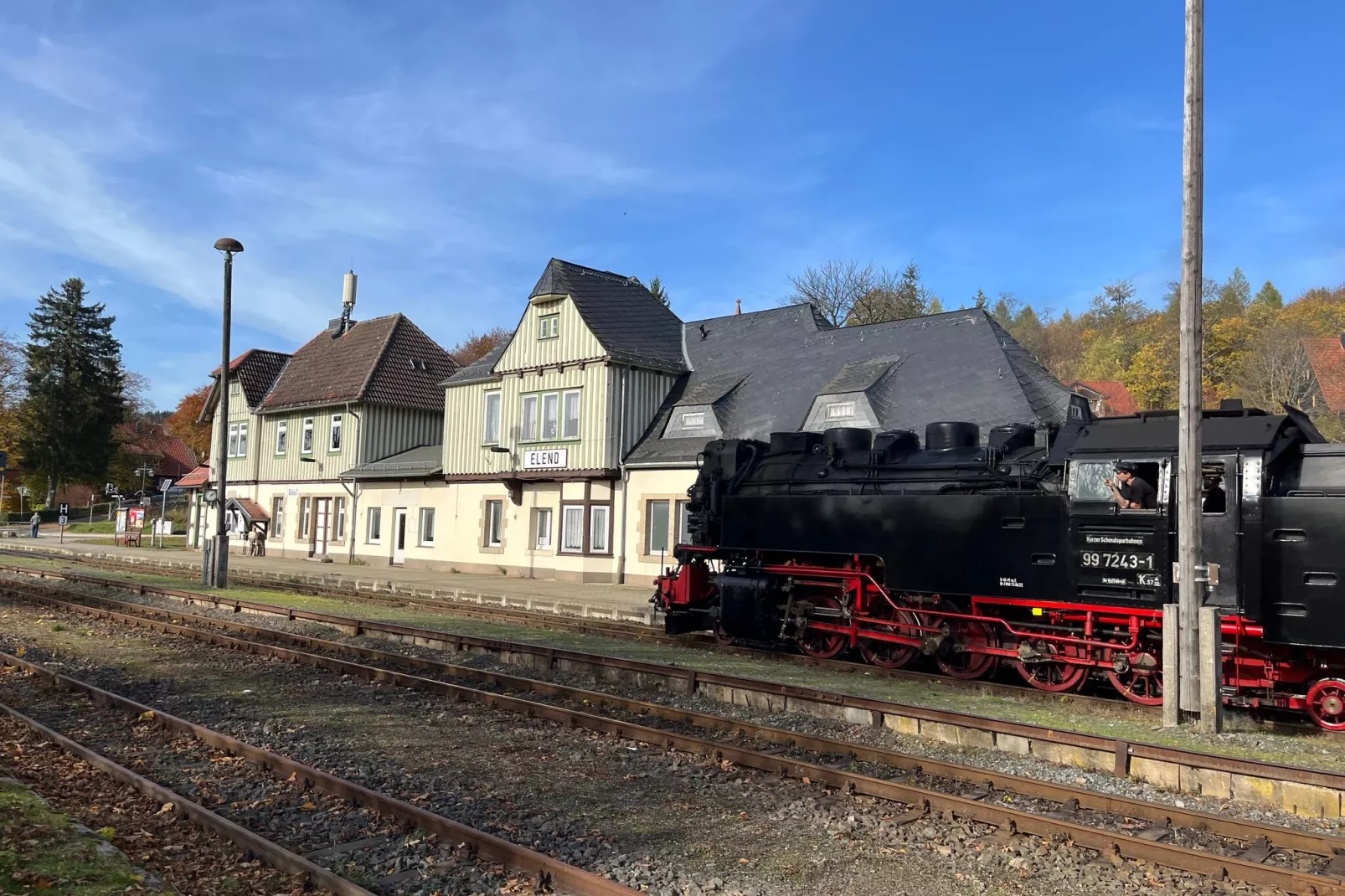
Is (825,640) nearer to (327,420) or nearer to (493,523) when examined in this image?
(493,523)

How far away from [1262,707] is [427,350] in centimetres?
3216

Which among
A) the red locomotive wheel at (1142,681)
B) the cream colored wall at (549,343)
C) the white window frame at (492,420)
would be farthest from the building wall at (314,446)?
the red locomotive wheel at (1142,681)

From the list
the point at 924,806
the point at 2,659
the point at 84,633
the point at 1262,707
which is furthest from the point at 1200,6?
the point at 84,633

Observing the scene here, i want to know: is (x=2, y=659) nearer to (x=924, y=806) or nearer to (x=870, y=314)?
(x=924, y=806)

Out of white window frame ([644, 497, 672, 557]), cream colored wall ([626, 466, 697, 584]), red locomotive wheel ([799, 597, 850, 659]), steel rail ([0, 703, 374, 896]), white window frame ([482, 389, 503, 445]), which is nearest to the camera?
→ steel rail ([0, 703, 374, 896])

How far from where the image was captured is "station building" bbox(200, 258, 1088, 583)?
893 inches

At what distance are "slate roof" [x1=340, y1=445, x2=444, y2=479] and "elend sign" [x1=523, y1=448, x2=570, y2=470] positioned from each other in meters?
4.08

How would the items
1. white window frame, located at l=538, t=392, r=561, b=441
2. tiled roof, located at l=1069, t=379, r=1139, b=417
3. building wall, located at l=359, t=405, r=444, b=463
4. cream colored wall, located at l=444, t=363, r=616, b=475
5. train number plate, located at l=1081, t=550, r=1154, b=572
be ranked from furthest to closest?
tiled roof, located at l=1069, t=379, r=1139, b=417 → building wall, located at l=359, t=405, r=444, b=463 → white window frame, located at l=538, t=392, r=561, b=441 → cream colored wall, located at l=444, t=363, r=616, b=475 → train number plate, located at l=1081, t=550, r=1154, b=572

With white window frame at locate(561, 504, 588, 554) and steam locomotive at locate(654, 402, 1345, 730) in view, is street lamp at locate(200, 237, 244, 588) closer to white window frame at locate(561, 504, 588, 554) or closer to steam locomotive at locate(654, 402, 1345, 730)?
white window frame at locate(561, 504, 588, 554)

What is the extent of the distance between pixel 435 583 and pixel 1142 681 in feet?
59.5

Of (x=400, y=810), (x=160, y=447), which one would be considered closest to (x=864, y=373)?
(x=400, y=810)

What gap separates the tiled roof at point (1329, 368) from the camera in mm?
37656

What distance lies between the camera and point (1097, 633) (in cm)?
1073

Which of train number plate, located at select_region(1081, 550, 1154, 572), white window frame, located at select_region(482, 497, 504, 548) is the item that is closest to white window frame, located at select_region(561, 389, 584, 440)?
white window frame, located at select_region(482, 497, 504, 548)
